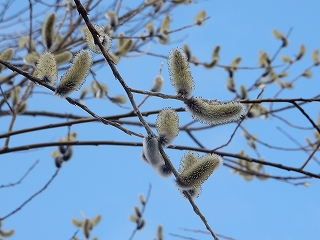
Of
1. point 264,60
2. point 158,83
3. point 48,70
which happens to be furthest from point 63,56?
point 264,60

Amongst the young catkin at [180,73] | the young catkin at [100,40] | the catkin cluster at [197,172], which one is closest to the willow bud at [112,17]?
the young catkin at [100,40]

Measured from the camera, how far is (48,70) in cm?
124

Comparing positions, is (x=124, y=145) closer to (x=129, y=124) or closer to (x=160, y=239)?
(x=129, y=124)

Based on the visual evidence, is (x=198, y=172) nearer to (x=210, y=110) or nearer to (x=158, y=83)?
(x=210, y=110)

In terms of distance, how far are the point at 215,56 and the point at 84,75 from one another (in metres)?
2.52

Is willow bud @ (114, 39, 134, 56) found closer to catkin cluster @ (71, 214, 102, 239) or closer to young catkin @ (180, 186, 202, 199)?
catkin cluster @ (71, 214, 102, 239)

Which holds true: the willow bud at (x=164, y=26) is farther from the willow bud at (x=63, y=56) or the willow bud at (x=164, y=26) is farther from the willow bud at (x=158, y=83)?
the willow bud at (x=158, y=83)

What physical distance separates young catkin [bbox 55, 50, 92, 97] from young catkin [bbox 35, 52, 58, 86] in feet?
0.09

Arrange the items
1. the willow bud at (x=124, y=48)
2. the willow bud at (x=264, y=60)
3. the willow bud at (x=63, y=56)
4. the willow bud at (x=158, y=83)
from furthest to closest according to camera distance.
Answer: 1. the willow bud at (x=264, y=60)
2. the willow bud at (x=124, y=48)
3. the willow bud at (x=63, y=56)
4. the willow bud at (x=158, y=83)

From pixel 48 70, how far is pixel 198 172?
0.50m

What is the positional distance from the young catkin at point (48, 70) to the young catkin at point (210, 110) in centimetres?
38

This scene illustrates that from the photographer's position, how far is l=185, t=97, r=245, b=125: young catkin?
1199 mm

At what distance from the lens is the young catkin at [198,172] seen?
116cm

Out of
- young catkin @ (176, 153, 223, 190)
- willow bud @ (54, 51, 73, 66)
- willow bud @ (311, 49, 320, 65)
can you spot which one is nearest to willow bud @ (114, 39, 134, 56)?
willow bud @ (54, 51, 73, 66)
